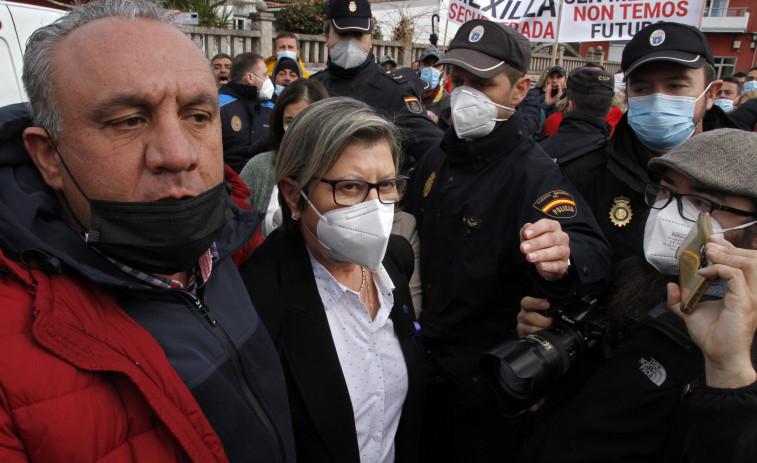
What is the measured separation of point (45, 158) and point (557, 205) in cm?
181

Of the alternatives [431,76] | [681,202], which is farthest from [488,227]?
[431,76]

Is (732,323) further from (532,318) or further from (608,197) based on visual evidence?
(608,197)

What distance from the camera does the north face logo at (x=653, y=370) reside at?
1.47 m

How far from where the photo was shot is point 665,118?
7.89 feet

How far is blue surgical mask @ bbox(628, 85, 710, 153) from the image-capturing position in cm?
241

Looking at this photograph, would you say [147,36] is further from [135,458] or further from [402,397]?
[402,397]

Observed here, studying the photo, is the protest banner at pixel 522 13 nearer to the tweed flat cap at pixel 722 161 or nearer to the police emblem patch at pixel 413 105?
the police emblem patch at pixel 413 105

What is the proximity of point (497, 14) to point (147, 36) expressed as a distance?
5.30 m

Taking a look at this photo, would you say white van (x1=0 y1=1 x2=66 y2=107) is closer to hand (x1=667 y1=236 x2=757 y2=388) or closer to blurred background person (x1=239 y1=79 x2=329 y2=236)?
blurred background person (x1=239 y1=79 x2=329 y2=236)

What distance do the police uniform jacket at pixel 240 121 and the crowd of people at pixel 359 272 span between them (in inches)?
61.7

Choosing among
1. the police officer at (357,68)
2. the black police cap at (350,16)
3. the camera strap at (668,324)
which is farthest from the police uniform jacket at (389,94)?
the camera strap at (668,324)

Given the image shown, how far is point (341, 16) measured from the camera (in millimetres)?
4277

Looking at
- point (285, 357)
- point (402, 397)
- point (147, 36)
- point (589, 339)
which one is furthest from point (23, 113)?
point (589, 339)

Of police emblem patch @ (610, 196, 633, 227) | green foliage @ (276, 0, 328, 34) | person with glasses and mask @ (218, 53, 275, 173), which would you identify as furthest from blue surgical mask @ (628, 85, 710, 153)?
green foliage @ (276, 0, 328, 34)
